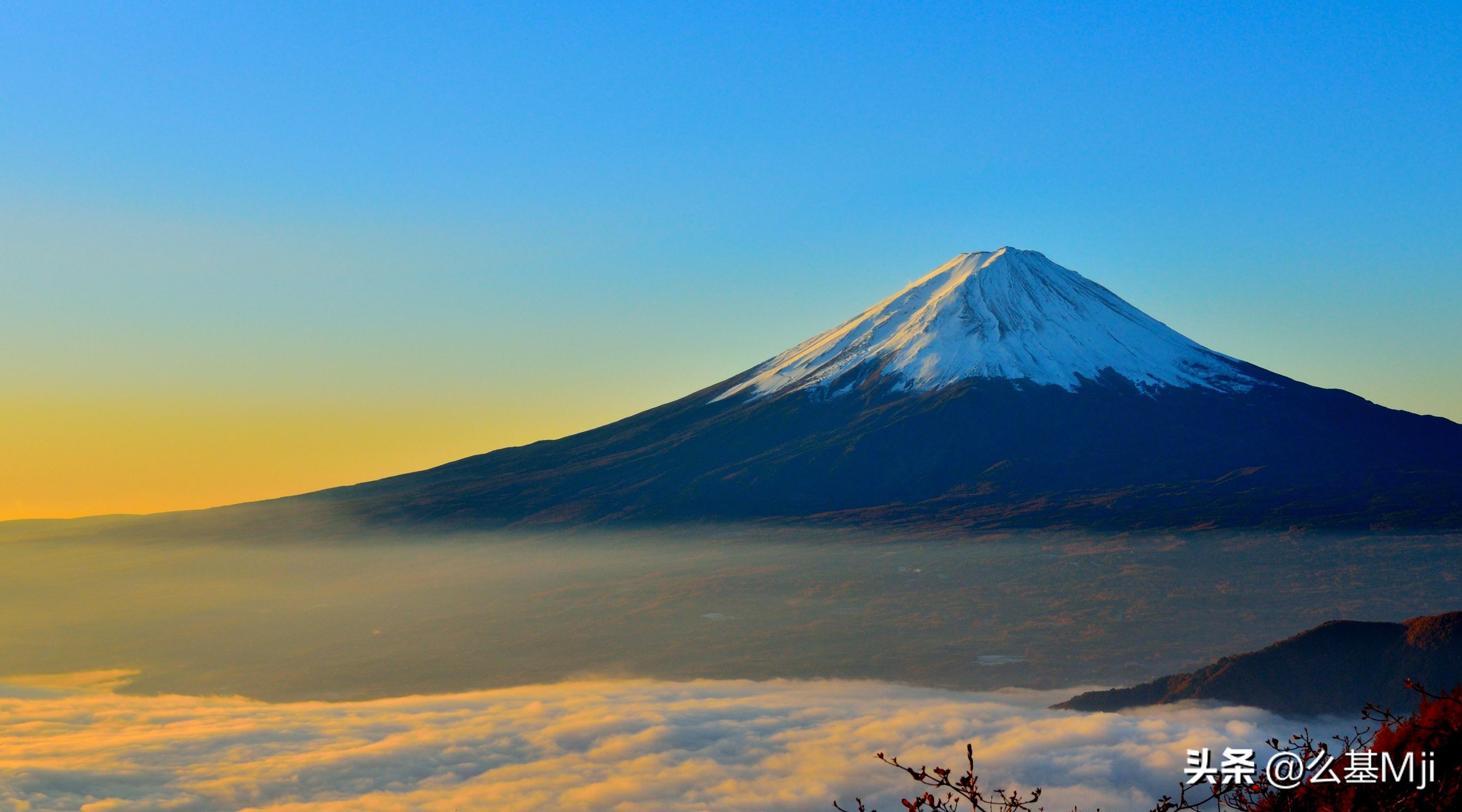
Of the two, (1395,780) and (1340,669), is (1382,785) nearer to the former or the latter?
(1395,780)

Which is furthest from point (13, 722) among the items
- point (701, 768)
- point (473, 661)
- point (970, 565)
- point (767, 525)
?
point (970, 565)

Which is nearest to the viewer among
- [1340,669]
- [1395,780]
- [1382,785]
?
[1382,785]

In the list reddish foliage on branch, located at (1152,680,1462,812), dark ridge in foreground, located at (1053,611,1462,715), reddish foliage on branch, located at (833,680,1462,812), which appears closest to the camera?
reddish foliage on branch, located at (833,680,1462,812)

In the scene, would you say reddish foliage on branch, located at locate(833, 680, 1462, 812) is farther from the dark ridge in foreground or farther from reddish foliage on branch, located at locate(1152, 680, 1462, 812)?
the dark ridge in foreground

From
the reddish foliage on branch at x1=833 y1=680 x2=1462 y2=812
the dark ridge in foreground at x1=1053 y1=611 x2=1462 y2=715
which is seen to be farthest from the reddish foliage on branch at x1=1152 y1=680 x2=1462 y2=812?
the dark ridge in foreground at x1=1053 y1=611 x2=1462 y2=715

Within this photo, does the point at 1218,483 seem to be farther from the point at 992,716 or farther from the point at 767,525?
the point at 992,716

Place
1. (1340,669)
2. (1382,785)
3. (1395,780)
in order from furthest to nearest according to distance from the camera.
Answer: (1340,669), (1395,780), (1382,785)

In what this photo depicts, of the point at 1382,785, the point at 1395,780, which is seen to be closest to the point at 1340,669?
the point at 1395,780

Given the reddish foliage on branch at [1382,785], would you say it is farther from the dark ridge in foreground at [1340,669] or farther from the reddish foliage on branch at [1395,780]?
the dark ridge in foreground at [1340,669]
